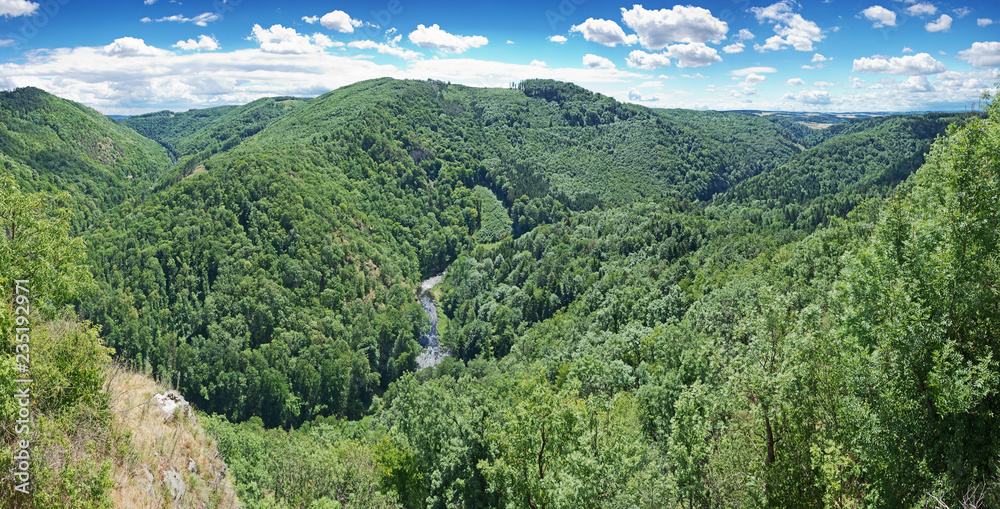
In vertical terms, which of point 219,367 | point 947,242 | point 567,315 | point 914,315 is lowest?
point 219,367

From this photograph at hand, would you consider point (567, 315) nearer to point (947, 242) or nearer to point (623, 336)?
point (623, 336)

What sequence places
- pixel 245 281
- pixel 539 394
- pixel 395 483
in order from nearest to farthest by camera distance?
pixel 539 394, pixel 395 483, pixel 245 281

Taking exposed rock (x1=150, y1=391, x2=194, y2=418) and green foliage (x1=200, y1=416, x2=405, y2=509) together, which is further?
green foliage (x1=200, y1=416, x2=405, y2=509)

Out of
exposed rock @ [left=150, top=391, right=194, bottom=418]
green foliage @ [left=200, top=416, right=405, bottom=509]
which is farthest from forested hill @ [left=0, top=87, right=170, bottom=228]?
exposed rock @ [left=150, top=391, right=194, bottom=418]

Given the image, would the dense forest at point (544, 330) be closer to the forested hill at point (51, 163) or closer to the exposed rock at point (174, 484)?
the forested hill at point (51, 163)

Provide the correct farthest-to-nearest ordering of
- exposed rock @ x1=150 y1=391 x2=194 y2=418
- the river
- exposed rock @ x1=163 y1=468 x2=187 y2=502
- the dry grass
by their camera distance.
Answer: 1. the river
2. exposed rock @ x1=150 y1=391 x2=194 y2=418
3. exposed rock @ x1=163 y1=468 x2=187 y2=502
4. the dry grass

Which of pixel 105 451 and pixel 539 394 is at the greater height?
pixel 105 451

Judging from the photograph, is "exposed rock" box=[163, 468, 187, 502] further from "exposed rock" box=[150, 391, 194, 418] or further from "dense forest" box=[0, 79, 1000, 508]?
"dense forest" box=[0, 79, 1000, 508]

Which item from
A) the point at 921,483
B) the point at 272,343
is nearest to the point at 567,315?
the point at 272,343

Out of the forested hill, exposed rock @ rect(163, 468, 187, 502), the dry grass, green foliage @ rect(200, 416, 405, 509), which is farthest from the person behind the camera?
the forested hill
